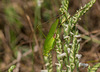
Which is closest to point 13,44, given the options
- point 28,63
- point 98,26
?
point 28,63

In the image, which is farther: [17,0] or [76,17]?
[17,0]

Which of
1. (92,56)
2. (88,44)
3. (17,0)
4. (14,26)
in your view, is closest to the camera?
(92,56)

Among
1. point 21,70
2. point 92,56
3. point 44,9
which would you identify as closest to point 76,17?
point 92,56

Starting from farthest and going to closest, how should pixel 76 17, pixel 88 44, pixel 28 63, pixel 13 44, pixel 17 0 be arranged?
1. pixel 17 0
2. pixel 13 44
3. pixel 28 63
4. pixel 88 44
5. pixel 76 17

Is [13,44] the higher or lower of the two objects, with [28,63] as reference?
higher

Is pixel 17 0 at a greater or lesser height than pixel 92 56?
greater

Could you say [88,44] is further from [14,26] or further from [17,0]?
[17,0]

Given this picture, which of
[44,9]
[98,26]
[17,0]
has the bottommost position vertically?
[98,26]

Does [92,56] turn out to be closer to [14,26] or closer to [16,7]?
[14,26]

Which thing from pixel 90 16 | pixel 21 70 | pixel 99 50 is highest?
pixel 90 16
